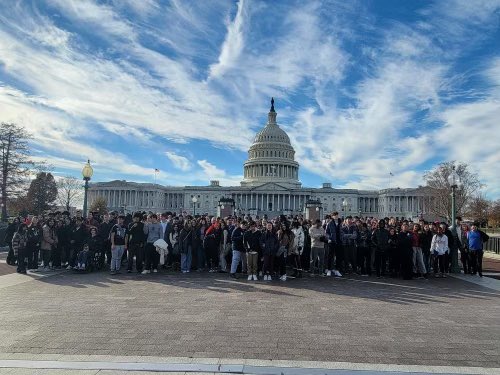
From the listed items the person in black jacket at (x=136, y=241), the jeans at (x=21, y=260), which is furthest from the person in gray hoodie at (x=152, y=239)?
the jeans at (x=21, y=260)

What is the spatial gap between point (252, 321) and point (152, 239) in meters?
8.46

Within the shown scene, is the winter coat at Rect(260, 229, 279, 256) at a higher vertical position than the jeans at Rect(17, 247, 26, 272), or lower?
higher

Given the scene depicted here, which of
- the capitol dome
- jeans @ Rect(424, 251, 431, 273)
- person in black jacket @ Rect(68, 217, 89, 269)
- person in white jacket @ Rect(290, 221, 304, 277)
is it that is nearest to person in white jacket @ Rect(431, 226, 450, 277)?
jeans @ Rect(424, 251, 431, 273)

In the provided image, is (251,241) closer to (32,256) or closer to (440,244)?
(440,244)

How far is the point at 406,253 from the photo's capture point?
599 inches

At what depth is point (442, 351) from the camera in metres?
6.52

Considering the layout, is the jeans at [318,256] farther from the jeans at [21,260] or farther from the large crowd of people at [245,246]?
the jeans at [21,260]

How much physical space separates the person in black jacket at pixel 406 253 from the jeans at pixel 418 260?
0.51 meters

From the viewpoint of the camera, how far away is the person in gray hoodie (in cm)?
1559

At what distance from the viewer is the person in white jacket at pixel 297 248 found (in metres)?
15.1

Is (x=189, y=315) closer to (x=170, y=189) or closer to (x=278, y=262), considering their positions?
(x=278, y=262)

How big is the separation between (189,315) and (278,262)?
678cm

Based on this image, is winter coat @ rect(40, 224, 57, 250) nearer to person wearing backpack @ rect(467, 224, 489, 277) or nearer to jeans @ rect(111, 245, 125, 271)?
jeans @ rect(111, 245, 125, 271)

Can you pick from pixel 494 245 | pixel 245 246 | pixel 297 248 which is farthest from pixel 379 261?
pixel 494 245
